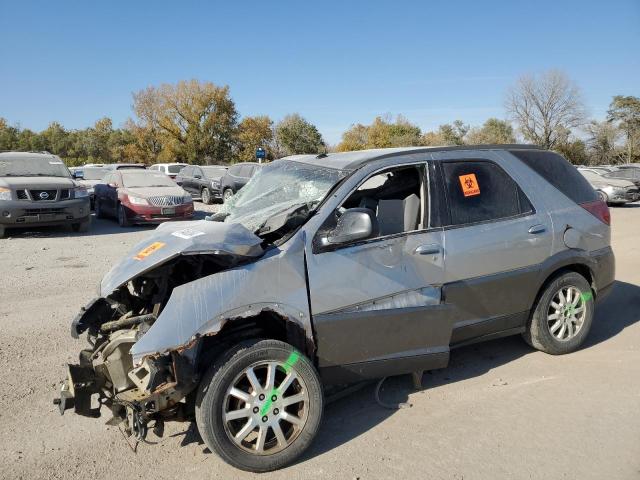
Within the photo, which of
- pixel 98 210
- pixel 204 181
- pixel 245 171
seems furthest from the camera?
pixel 204 181

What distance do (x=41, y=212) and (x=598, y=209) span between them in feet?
35.7

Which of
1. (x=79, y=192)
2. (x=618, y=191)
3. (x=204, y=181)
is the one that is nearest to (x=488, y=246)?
(x=79, y=192)

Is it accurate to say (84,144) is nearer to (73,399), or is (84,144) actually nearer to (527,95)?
(527,95)

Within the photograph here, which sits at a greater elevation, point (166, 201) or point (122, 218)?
point (166, 201)

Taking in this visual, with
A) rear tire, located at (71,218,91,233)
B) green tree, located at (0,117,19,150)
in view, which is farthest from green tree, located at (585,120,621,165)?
green tree, located at (0,117,19,150)

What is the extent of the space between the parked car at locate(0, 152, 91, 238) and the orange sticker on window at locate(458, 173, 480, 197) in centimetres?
1015

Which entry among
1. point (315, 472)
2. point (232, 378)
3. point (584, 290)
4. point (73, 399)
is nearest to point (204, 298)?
point (232, 378)

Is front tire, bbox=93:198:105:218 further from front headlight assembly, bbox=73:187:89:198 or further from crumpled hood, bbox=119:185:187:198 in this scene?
front headlight assembly, bbox=73:187:89:198

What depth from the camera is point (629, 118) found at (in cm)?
5034

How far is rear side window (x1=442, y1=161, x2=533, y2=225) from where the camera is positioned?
12.5 ft

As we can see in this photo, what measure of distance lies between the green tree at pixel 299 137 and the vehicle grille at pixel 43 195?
42.5 meters

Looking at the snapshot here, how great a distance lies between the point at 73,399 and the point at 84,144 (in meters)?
61.4

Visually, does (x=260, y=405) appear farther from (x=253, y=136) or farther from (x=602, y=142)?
(x=602, y=142)

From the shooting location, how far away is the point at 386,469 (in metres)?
2.94
